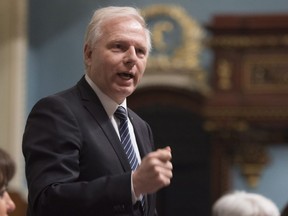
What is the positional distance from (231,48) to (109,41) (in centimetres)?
473

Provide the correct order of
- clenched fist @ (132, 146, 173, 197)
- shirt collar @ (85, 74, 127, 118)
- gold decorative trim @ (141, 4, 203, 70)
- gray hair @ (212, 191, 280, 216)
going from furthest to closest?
gold decorative trim @ (141, 4, 203, 70) → gray hair @ (212, 191, 280, 216) → shirt collar @ (85, 74, 127, 118) → clenched fist @ (132, 146, 173, 197)

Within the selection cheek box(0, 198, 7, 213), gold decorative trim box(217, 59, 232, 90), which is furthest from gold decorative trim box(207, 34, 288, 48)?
cheek box(0, 198, 7, 213)

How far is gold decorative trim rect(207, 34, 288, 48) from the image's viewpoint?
728 centimetres

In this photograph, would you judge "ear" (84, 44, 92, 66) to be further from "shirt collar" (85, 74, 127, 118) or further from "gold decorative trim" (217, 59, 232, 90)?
"gold decorative trim" (217, 59, 232, 90)

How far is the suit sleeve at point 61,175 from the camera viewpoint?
245 centimetres

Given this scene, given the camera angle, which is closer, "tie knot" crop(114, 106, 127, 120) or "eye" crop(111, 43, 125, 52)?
"eye" crop(111, 43, 125, 52)

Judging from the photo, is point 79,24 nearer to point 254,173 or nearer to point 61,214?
point 254,173

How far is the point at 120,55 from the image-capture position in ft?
8.75

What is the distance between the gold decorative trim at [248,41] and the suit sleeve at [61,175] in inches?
186

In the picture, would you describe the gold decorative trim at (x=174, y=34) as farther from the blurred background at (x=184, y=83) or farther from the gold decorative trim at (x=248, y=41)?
the gold decorative trim at (x=248, y=41)

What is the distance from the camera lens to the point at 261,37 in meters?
7.32

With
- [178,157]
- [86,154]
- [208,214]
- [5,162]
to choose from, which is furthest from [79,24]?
[86,154]

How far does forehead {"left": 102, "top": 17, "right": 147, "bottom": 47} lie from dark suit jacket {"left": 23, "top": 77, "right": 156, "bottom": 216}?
0.68ft

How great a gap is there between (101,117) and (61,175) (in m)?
0.30
